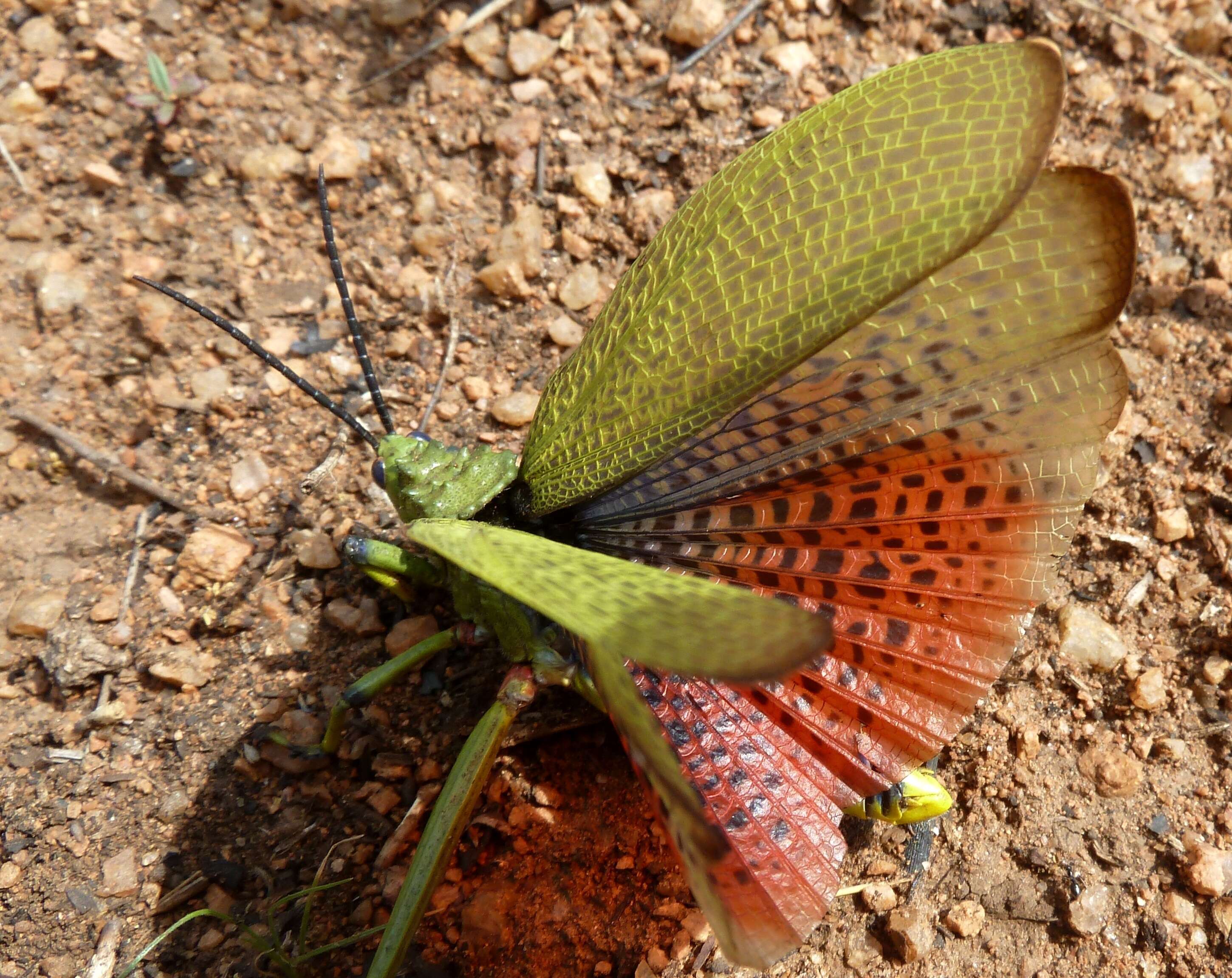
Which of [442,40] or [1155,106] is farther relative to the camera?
[442,40]

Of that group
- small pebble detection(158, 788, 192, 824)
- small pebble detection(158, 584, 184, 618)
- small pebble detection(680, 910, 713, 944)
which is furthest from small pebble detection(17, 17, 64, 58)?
small pebble detection(680, 910, 713, 944)

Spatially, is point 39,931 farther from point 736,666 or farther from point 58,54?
point 58,54

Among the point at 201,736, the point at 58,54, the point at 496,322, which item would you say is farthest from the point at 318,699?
the point at 58,54

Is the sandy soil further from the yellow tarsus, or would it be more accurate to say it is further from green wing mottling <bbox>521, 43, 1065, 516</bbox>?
green wing mottling <bbox>521, 43, 1065, 516</bbox>

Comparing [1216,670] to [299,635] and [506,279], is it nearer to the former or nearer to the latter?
[506,279]

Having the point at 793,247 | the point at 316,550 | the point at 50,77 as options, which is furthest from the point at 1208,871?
the point at 50,77

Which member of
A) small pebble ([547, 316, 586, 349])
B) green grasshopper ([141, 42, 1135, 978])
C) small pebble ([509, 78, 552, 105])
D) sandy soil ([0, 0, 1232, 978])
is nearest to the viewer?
green grasshopper ([141, 42, 1135, 978])
